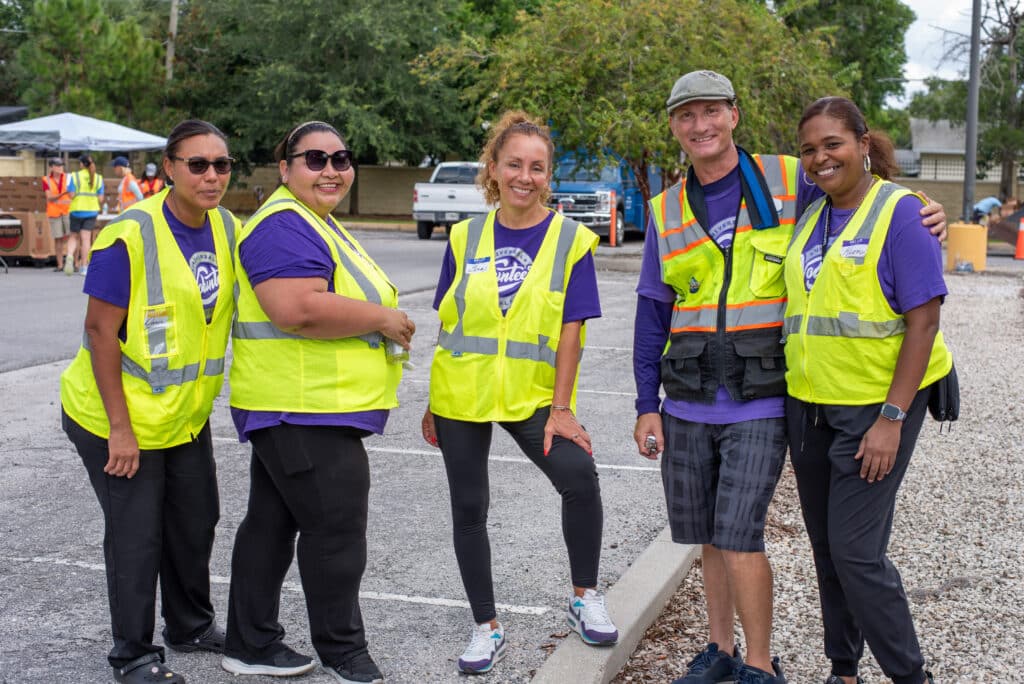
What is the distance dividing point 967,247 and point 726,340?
20.9m

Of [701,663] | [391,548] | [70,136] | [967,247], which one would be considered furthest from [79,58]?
[701,663]

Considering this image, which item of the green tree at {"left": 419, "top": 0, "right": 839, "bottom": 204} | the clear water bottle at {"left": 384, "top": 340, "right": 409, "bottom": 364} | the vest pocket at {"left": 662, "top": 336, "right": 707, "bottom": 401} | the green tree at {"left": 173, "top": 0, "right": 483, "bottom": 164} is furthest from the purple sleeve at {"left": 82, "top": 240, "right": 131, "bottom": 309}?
the green tree at {"left": 173, "top": 0, "right": 483, "bottom": 164}

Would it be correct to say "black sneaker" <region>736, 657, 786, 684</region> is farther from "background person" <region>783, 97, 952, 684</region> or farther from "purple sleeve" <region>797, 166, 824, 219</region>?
"purple sleeve" <region>797, 166, 824, 219</region>

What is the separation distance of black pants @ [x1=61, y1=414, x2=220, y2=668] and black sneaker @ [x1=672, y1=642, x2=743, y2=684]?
1.75 m

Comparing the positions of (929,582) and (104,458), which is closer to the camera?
(104,458)

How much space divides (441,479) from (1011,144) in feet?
115

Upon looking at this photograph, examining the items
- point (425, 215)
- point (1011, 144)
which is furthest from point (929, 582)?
point (1011, 144)

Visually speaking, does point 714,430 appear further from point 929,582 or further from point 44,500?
point 44,500

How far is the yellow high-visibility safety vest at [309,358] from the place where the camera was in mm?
3758

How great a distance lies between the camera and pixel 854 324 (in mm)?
3549

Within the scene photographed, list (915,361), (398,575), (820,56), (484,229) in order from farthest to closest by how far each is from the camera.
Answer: (820,56), (398,575), (484,229), (915,361)

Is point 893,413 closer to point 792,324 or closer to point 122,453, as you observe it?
point 792,324

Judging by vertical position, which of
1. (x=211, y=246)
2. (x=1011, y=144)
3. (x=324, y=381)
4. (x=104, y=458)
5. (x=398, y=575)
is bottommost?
(x=398, y=575)

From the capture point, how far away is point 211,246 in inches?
157
